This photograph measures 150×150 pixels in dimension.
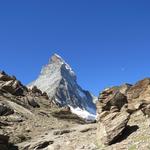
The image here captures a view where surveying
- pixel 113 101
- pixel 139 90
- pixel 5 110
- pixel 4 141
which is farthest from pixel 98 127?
pixel 5 110

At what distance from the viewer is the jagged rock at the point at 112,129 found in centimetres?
3378

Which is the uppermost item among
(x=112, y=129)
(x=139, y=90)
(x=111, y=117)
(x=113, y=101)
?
(x=139, y=90)

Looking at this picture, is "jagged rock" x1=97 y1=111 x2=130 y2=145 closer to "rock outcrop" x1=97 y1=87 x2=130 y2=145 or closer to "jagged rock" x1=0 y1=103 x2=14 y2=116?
"rock outcrop" x1=97 y1=87 x2=130 y2=145

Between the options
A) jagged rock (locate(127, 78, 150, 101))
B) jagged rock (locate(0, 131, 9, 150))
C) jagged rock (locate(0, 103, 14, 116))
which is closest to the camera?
jagged rock (locate(0, 131, 9, 150))

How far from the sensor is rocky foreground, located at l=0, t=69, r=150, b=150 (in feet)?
111

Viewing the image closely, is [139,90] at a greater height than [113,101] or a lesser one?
greater

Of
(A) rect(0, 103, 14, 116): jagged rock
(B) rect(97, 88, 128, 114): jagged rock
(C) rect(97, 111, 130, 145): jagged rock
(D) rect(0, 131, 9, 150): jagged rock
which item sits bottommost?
(C) rect(97, 111, 130, 145): jagged rock

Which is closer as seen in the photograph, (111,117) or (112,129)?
(112,129)

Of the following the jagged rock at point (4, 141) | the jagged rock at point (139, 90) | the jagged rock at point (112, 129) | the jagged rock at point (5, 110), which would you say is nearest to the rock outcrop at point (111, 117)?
the jagged rock at point (112, 129)

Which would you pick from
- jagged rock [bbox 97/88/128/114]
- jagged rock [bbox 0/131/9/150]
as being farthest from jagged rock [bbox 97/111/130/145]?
jagged rock [bbox 0/131/9/150]

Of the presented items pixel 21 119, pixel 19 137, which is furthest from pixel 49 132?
pixel 21 119

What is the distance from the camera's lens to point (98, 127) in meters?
37.0

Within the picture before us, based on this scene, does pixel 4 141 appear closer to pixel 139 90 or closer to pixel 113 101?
pixel 113 101

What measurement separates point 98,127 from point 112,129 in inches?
→ 117
